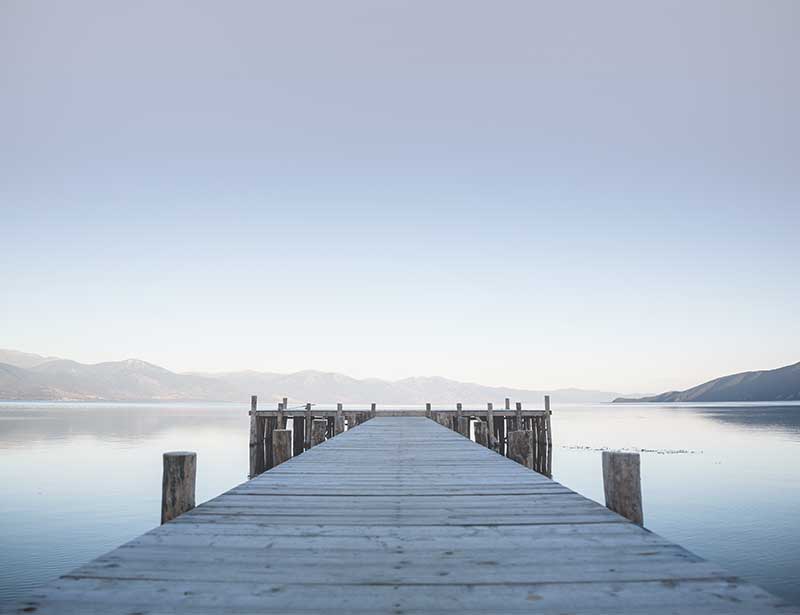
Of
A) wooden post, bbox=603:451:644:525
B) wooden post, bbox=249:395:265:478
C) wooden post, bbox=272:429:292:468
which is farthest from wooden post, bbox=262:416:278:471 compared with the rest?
wooden post, bbox=603:451:644:525

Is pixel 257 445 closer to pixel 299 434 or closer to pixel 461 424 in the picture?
pixel 299 434

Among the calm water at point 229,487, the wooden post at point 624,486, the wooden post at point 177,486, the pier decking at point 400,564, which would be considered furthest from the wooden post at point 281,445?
the wooden post at point 624,486

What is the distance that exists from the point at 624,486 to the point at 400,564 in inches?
110

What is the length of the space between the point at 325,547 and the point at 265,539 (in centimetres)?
48

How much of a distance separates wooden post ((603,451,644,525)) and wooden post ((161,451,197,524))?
12.9ft

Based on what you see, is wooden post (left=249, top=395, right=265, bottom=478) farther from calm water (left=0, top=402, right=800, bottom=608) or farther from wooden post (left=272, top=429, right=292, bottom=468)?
wooden post (left=272, top=429, right=292, bottom=468)

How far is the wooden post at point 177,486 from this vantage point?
5113 millimetres

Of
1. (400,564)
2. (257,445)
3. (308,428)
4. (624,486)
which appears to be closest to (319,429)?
(308,428)

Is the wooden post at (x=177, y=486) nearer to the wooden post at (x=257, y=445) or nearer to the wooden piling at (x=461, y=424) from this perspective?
the wooden piling at (x=461, y=424)

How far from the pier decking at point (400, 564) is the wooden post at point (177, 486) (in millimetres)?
366

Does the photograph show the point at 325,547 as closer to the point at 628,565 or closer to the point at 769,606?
the point at 628,565

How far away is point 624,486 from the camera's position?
505 centimetres

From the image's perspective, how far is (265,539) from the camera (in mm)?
3760

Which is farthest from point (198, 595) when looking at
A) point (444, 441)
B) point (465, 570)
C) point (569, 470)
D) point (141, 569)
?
point (569, 470)
